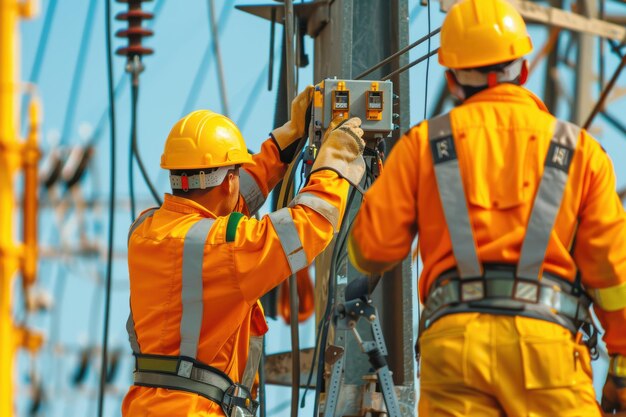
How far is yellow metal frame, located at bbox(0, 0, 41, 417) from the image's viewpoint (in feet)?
45.7

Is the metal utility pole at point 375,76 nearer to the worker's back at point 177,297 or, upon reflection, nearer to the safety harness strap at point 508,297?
the worker's back at point 177,297

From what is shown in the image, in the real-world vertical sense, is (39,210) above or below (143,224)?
below

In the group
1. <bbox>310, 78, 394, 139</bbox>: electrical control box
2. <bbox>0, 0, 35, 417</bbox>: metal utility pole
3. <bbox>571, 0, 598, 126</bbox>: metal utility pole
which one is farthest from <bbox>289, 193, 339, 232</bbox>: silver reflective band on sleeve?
<bbox>571, 0, 598, 126</bbox>: metal utility pole

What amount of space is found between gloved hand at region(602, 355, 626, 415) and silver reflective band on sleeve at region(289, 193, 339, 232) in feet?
5.14

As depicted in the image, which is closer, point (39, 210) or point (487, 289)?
point (487, 289)

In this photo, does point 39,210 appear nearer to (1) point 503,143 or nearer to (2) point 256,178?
(2) point 256,178

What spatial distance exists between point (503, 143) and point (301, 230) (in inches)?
52.4

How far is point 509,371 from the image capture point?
15.4 ft

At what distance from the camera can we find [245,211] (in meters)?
6.90

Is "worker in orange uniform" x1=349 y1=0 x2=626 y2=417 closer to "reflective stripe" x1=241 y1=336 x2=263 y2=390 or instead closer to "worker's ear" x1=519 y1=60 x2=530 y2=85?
"worker's ear" x1=519 y1=60 x2=530 y2=85

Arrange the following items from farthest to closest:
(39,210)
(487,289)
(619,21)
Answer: (619,21), (39,210), (487,289)

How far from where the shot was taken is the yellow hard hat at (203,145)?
6.38 m

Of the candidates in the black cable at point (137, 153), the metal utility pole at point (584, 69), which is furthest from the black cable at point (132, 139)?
the metal utility pole at point (584, 69)

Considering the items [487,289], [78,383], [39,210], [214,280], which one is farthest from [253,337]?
[78,383]
